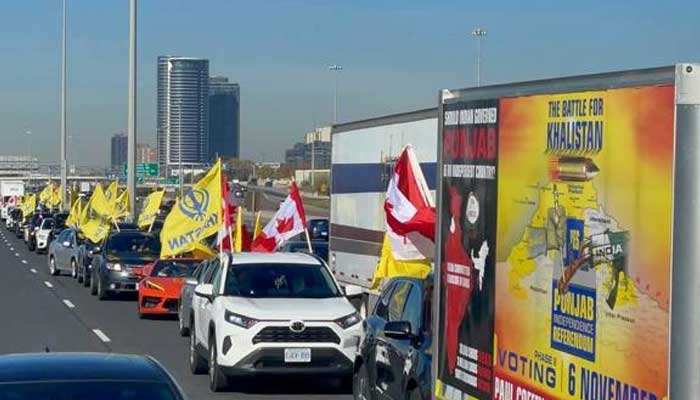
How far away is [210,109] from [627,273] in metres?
180

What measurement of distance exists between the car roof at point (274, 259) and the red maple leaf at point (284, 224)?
8.21 metres

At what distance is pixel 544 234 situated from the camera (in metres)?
7.52

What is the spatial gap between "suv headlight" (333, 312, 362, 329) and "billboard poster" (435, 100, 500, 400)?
6.62 m

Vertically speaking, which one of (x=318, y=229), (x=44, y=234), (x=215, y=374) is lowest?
(x=44, y=234)

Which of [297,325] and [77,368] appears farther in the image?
[297,325]

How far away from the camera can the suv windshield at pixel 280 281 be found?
17.0 meters

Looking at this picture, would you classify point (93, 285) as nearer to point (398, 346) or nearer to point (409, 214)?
point (409, 214)

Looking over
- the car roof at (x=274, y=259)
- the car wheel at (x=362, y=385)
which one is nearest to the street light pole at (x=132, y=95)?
the car roof at (x=274, y=259)

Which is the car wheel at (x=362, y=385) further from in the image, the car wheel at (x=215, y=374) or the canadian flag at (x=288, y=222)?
the canadian flag at (x=288, y=222)

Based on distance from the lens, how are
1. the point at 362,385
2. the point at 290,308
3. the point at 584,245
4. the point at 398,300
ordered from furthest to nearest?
the point at 290,308 < the point at 362,385 < the point at 398,300 < the point at 584,245

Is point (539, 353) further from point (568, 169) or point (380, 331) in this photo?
point (380, 331)

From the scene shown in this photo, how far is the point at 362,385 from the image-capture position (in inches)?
520

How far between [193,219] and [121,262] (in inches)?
176

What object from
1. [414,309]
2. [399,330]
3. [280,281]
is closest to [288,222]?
[280,281]
